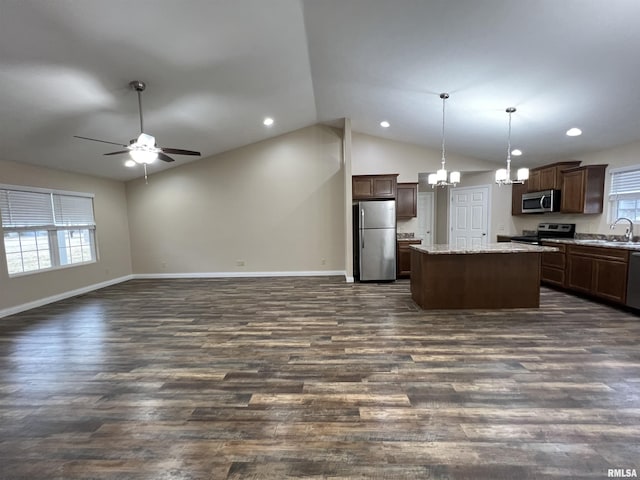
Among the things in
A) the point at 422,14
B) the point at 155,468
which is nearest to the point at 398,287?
the point at 422,14

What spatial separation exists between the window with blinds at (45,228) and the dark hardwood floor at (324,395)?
1294mm

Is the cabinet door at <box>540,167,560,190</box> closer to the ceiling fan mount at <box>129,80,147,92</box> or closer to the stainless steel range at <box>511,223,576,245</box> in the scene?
the stainless steel range at <box>511,223,576,245</box>

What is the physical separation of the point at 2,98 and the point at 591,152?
824 centimetres

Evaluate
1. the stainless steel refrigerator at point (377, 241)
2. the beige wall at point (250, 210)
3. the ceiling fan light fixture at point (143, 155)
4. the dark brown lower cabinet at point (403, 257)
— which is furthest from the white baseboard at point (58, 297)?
the dark brown lower cabinet at point (403, 257)

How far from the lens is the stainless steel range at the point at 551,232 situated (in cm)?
516

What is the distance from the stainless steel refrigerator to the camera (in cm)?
573

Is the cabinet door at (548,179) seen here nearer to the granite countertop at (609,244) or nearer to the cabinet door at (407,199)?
the granite countertop at (609,244)

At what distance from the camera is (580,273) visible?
4.43 m

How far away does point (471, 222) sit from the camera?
6707 mm

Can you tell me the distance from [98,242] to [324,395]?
6.07 meters

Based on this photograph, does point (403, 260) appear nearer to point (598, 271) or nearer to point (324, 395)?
point (598, 271)

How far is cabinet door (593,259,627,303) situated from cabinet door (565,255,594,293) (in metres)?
0.09

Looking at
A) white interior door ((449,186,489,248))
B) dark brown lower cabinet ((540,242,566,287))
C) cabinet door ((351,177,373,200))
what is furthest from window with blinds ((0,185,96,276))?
dark brown lower cabinet ((540,242,566,287))

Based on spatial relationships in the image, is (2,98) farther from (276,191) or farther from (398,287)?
(398,287)
